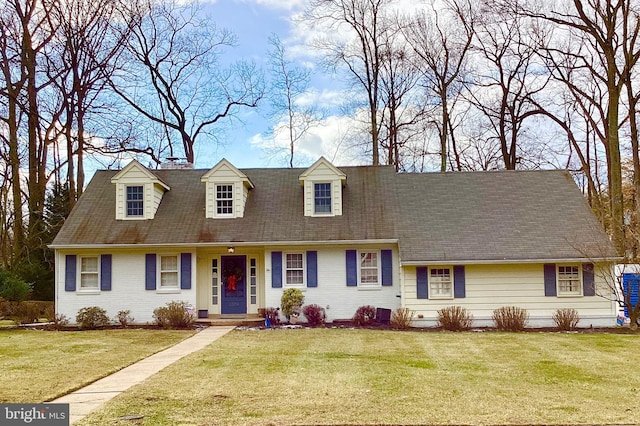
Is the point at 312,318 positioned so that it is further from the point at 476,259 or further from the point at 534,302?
the point at 534,302

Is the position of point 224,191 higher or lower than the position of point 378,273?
higher

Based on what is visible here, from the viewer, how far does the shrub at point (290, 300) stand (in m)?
19.0

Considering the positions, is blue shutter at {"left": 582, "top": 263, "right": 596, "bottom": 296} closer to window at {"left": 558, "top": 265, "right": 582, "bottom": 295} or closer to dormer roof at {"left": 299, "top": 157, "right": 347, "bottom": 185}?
window at {"left": 558, "top": 265, "right": 582, "bottom": 295}

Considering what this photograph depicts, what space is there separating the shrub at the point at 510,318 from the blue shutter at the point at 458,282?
46.3 inches

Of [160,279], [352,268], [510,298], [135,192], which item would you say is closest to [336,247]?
[352,268]

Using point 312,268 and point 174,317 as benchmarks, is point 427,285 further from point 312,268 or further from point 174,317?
point 174,317

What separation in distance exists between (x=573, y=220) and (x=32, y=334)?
57.0ft

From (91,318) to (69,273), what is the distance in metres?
1.93

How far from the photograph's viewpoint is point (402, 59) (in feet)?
103

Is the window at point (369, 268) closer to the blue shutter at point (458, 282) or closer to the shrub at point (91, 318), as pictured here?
the blue shutter at point (458, 282)

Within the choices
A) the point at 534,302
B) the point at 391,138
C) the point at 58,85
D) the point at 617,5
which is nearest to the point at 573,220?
the point at 534,302

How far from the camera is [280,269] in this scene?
64.6 feet

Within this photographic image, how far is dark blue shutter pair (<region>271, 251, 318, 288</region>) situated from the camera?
64.1 ft

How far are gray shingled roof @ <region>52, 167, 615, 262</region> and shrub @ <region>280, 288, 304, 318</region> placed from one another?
176cm
